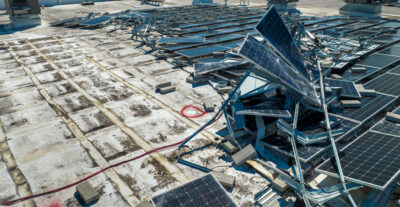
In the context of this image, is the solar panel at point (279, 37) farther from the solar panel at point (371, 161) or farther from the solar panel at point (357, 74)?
the solar panel at point (371, 161)

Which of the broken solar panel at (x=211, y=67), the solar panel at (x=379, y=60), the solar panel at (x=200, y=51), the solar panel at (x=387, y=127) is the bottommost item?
the solar panel at (x=387, y=127)

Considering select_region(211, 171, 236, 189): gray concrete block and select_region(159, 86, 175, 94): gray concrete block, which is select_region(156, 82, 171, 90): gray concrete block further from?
select_region(211, 171, 236, 189): gray concrete block

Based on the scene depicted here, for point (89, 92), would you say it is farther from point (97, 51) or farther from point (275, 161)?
point (275, 161)

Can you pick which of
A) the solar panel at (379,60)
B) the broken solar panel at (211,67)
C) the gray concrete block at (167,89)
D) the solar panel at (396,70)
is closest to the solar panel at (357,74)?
the solar panel at (396,70)

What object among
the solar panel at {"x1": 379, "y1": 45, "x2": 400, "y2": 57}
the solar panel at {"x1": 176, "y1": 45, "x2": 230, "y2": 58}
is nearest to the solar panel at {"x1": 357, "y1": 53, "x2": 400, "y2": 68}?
the solar panel at {"x1": 379, "y1": 45, "x2": 400, "y2": 57}

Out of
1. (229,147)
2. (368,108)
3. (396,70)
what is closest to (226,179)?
(229,147)
